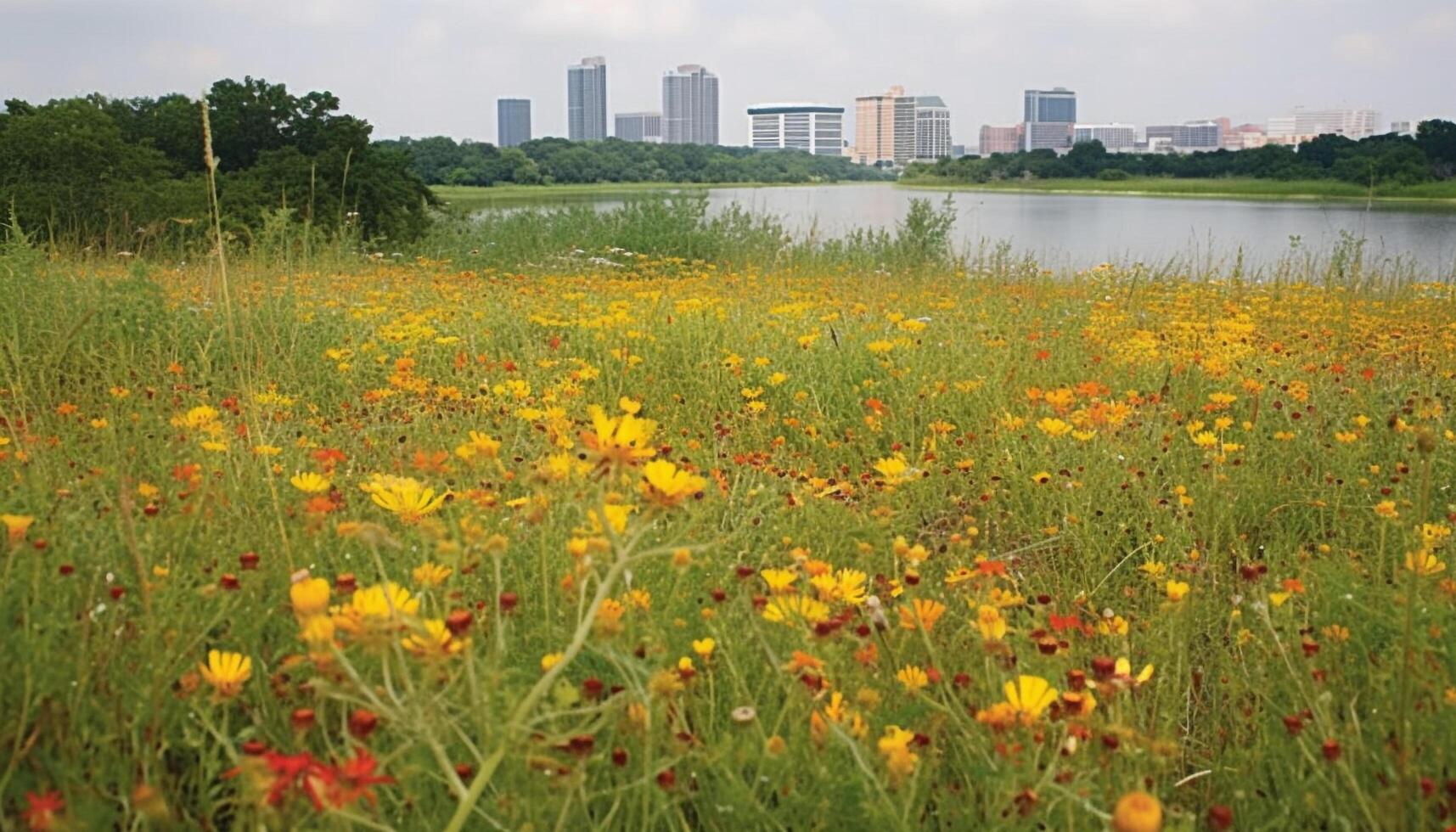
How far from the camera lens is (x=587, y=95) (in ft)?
256

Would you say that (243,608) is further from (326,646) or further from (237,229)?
(237,229)

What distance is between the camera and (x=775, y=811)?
1146 mm

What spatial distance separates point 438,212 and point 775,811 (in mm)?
11084

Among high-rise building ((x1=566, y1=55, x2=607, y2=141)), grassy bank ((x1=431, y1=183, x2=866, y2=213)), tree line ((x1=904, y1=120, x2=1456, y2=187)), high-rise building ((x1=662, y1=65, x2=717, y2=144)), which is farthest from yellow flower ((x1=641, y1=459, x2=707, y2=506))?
high-rise building ((x1=662, y1=65, x2=717, y2=144))

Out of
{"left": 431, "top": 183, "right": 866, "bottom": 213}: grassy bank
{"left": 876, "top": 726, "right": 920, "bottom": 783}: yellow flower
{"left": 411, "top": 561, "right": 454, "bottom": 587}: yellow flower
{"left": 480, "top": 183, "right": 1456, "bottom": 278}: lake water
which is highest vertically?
{"left": 431, "top": 183, "right": 866, "bottom": 213}: grassy bank

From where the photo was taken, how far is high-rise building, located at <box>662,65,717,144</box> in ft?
311

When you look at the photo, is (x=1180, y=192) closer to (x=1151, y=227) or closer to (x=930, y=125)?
(x=1151, y=227)

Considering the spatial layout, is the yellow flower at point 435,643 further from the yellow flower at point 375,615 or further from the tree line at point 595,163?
the tree line at point 595,163

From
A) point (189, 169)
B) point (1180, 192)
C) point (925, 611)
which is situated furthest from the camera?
point (1180, 192)

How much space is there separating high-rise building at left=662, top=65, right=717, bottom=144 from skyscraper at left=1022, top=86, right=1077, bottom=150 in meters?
29.2

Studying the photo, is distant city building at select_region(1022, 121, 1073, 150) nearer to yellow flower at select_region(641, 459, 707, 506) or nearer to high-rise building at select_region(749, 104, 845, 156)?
high-rise building at select_region(749, 104, 845, 156)

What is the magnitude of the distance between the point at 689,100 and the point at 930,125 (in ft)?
71.6

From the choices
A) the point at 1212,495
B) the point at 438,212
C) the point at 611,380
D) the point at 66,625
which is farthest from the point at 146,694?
the point at 438,212

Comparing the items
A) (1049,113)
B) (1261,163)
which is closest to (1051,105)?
(1049,113)
